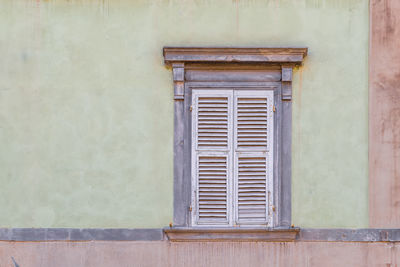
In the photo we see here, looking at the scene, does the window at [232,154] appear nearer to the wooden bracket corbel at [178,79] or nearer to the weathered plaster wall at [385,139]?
the wooden bracket corbel at [178,79]

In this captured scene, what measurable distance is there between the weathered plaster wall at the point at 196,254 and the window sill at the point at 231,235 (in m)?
0.06

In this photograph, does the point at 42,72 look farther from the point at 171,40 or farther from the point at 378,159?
the point at 378,159

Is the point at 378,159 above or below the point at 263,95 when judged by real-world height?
below

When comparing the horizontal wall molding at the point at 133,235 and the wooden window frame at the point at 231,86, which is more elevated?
the wooden window frame at the point at 231,86

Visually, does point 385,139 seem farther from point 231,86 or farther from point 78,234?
point 78,234

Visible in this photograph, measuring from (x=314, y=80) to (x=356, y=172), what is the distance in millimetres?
1153

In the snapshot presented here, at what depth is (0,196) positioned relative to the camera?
6180mm

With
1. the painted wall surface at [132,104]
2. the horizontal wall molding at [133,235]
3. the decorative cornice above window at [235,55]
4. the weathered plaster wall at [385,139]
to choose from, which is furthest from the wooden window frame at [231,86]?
A: the weathered plaster wall at [385,139]

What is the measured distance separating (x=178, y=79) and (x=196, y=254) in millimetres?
1991

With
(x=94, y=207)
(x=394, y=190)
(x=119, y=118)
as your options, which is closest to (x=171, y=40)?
(x=119, y=118)

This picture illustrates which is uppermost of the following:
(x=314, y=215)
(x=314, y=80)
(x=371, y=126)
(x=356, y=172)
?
(x=314, y=80)

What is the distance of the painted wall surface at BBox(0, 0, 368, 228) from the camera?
6.18m

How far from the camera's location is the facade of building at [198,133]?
6.17 meters

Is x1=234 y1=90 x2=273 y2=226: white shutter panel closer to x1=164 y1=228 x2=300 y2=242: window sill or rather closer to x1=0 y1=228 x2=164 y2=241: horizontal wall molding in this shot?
x1=164 y1=228 x2=300 y2=242: window sill
